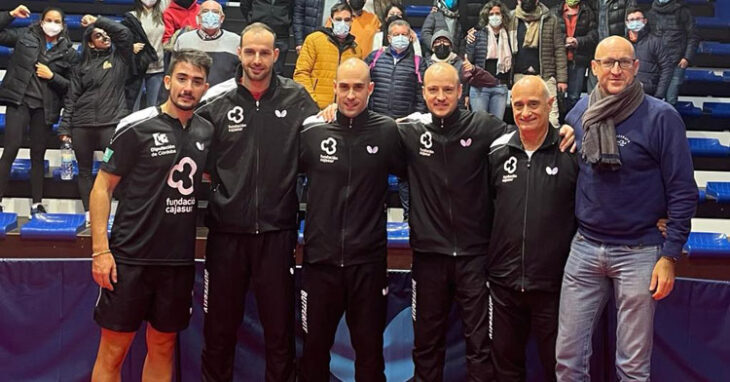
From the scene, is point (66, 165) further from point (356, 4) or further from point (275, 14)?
point (356, 4)

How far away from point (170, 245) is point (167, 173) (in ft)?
1.17

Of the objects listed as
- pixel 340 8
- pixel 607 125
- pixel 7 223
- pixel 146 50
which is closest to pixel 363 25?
pixel 340 8

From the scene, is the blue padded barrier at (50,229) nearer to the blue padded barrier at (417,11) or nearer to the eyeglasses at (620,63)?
the eyeglasses at (620,63)

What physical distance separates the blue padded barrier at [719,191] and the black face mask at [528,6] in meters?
2.35

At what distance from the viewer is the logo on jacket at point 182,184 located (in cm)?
390

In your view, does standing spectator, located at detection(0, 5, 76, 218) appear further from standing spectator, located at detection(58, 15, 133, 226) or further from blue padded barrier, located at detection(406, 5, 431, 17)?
blue padded barrier, located at detection(406, 5, 431, 17)

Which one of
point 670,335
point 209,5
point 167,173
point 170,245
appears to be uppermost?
point 209,5

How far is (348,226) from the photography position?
3.98m

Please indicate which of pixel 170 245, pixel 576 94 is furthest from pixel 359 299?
pixel 576 94

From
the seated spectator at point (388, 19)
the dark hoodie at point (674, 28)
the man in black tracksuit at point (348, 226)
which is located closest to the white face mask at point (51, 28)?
the seated spectator at point (388, 19)

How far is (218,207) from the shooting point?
400cm

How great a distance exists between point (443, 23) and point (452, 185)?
12.9 ft

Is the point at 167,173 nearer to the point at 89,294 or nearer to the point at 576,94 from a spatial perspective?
the point at 89,294

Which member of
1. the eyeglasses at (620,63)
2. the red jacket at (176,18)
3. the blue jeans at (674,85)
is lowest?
the eyeglasses at (620,63)
